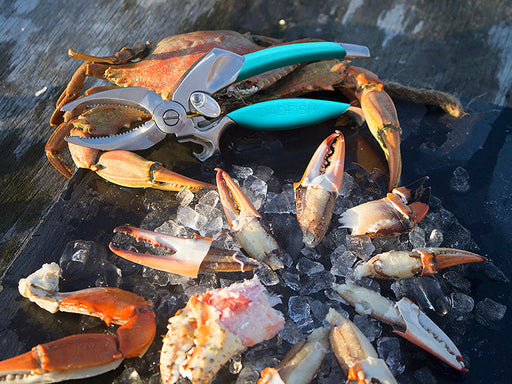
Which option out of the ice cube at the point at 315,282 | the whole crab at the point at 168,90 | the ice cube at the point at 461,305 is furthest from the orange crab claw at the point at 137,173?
the ice cube at the point at 461,305

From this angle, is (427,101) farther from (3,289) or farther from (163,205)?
(3,289)

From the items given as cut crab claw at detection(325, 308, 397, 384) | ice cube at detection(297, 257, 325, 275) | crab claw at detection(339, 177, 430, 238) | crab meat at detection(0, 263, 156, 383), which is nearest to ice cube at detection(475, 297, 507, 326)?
crab claw at detection(339, 177, 430, 238)

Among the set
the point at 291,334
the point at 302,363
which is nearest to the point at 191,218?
the point at 291,334

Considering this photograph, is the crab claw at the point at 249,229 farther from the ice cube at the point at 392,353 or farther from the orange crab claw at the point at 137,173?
the ice cube at the point at 392,353

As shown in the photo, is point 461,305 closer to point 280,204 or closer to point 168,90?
point 280,204

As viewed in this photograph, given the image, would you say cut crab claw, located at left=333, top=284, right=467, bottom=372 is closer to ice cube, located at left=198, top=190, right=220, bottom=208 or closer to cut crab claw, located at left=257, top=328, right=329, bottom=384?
cut crab claw, located at left=257, top=328, right=329, bottom=384

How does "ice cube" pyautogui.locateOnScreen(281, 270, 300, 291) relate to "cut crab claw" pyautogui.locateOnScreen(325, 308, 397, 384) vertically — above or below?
above

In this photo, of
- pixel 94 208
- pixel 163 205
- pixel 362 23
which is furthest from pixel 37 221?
pixel 362 23
